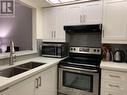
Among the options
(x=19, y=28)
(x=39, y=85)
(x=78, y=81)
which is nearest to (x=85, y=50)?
(x=78, y=81)

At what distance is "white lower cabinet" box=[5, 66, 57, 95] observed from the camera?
4.15 ft

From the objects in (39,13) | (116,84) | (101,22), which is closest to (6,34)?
(39,13)

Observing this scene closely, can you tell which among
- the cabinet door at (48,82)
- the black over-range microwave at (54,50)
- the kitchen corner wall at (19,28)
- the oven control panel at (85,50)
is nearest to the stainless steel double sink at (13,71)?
the cabinet door at (48,82)

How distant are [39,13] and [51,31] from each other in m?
0.52

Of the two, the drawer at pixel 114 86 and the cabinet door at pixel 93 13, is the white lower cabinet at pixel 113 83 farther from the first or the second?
the cabinet door at pixel 93 13

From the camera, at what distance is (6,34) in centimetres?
441

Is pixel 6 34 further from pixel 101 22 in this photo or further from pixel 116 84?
pixel 116 84

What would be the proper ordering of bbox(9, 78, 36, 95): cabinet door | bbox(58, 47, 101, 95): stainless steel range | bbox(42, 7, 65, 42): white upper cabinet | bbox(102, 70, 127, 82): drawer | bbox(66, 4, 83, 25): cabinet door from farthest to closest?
bbox(42, 7, 65, 42): white upper cabinet < bbox(66, 4, 83, 25): cabinet door < bbox(58, 47, 101, 95): stainless steel range < bbox(102, 70, 127, 82): drawer < bbox(9, 78, 36, 95): cabinet door

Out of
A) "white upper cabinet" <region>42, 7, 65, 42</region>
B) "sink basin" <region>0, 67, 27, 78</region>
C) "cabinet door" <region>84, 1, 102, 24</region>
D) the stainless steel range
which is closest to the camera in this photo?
"sink basin" <region>0, 67, 27, 78</region>

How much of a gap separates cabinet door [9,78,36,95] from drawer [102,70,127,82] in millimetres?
1102

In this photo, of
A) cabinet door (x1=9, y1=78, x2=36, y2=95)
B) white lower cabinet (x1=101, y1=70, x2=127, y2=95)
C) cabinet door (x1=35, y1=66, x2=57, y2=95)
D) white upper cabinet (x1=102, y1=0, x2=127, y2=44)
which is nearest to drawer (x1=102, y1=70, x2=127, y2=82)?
white lower cabinet (x1=101, y1=70, x2=127, y2=95)

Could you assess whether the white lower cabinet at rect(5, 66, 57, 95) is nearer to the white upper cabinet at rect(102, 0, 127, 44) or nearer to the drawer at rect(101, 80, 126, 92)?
the drawer at rect(101, 80, 126, 92)

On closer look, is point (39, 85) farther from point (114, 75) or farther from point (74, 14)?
point (74, 14)

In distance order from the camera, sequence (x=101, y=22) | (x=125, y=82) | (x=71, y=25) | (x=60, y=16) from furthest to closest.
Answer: (x=60, y=16) → (x=71, y=25) → (x=101, y=22) → (x=125, y=82)
